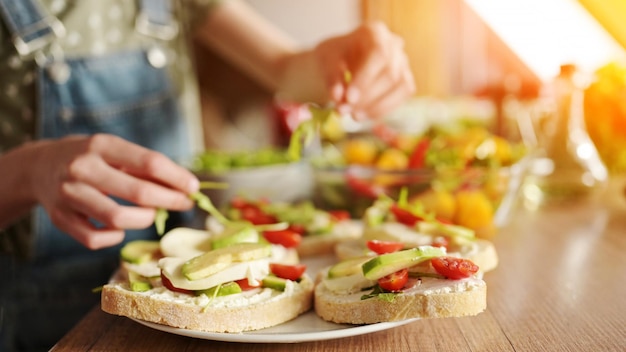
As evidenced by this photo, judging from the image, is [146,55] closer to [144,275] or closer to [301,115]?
[144,275]

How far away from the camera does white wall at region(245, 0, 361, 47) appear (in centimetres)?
757

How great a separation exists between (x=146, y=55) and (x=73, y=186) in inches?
43.1

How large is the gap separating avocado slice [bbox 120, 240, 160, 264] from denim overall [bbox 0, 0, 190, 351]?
22.7 inches

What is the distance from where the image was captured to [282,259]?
4.76ft

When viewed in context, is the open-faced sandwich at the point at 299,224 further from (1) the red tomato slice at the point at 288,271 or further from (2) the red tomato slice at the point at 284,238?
(1) the red tomato slice at the point at 288,271

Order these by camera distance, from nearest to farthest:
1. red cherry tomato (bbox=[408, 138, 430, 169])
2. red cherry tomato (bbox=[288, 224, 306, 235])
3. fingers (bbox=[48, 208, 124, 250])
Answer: fingers (bbox=[48, 208, 124, 250])
red cherry tomato (bbox=[288, 224, 306, 235])
red cherry tomato (bbox=[408, 138, 430, 169])

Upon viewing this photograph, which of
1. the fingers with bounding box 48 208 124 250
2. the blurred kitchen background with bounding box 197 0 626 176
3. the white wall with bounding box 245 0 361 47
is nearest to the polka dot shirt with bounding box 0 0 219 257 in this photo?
the fingers with bounding box 48 208 124 250

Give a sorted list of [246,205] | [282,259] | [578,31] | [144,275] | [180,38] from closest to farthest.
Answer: [144,275] < [282,259] < [246,205] < [180,38] < [578,31]

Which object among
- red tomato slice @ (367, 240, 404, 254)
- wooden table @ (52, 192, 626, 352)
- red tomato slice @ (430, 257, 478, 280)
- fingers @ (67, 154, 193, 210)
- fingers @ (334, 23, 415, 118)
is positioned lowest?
wooden table @ (52, 192, 626, 352)

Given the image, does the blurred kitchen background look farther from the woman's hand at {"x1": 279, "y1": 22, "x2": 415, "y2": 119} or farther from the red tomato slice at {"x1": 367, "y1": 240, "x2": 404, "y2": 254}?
the red tomato slice at {"x1": 367, "y1": 240, "x2": 404, "y2": 254}

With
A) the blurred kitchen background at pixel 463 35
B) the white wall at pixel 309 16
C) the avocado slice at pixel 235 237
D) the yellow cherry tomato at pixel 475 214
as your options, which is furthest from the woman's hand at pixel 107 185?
the white wall at pixel 309 16

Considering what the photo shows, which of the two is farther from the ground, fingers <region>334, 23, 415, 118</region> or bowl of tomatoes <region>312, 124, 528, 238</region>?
fingers <region>334, 23, 415, 118</region>

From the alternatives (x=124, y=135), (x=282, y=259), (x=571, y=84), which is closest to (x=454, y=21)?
(x=571, y=84)

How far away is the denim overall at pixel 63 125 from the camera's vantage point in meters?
1.90
